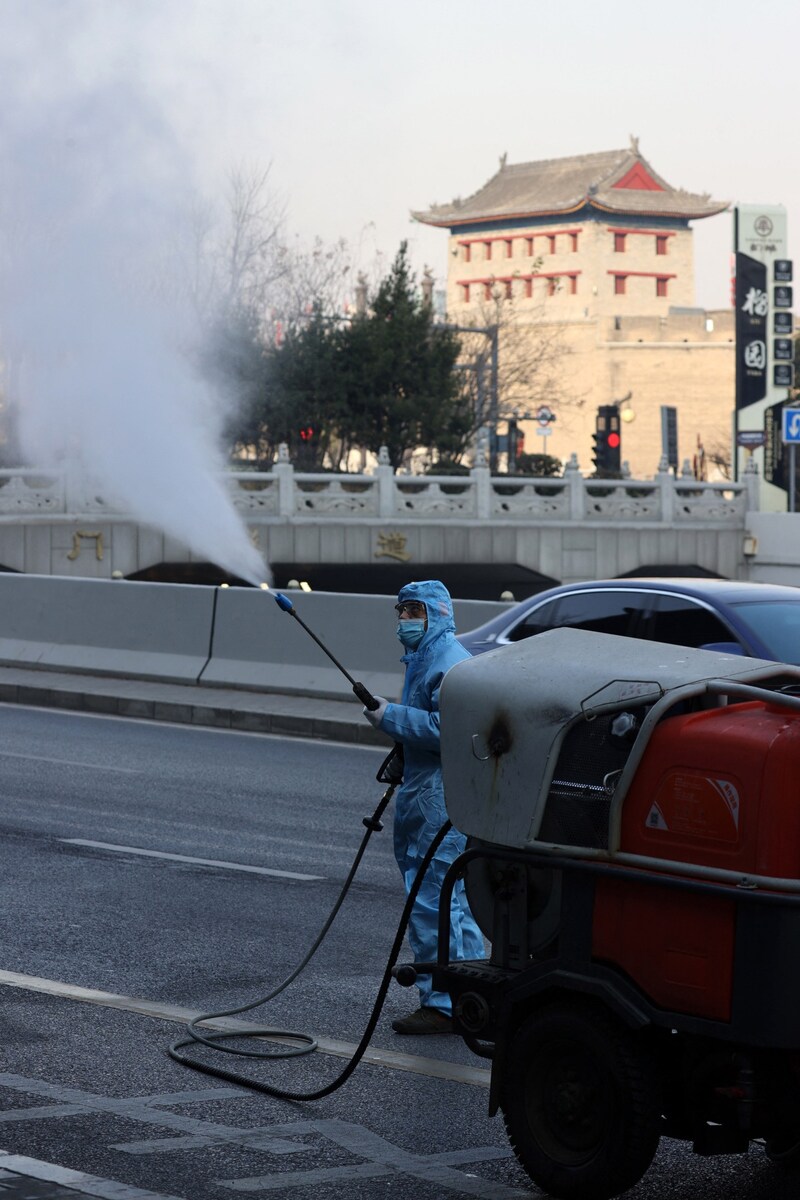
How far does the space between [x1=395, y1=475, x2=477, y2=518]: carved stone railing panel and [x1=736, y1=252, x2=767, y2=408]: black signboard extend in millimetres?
15024

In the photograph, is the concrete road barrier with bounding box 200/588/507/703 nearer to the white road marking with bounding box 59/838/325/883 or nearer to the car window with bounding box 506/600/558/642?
the car window with bounding box 506/600/558/642

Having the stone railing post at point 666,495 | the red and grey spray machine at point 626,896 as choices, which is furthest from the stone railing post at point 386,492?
the red and grey spray machine at point 626,896

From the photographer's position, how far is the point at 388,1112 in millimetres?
5570

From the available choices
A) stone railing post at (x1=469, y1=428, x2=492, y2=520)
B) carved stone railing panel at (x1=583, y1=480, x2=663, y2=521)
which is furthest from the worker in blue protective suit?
carved stone railing panel at (x1=583, y1=480, x2=663, y2=521)

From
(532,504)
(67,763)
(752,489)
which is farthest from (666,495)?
(67,763)

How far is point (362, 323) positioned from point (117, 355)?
141 ft

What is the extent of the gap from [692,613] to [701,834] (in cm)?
674

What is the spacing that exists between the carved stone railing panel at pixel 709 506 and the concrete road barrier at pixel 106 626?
3092cm

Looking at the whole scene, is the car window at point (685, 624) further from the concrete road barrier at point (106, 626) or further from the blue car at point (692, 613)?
the concrete road barrier at point (106, 626)

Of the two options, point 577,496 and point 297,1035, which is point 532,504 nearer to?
point 577,496

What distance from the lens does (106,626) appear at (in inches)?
763

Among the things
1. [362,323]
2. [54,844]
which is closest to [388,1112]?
[54,844]

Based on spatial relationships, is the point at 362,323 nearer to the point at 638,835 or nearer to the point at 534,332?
the point at 534,332

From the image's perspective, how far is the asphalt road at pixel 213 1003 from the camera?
5008 millimetres
